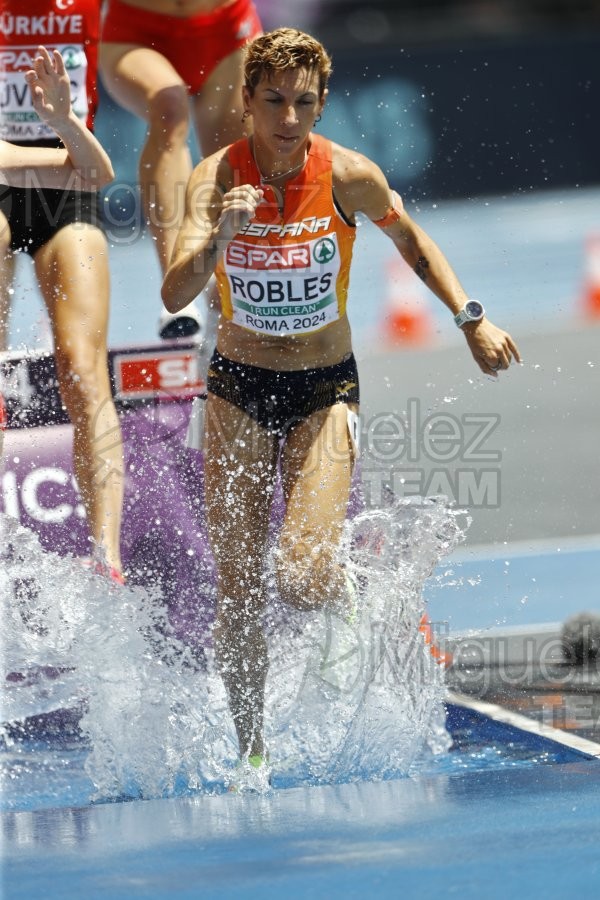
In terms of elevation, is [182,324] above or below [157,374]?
above

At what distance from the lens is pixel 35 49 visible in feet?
15.0

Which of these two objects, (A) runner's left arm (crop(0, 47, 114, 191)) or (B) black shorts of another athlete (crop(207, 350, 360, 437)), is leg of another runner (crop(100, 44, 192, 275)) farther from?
(B) black shorts of another athlete (crop(207, 350, 360, 437))

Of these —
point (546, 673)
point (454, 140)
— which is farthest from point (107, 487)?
point (454, 140)

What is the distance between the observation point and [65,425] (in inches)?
186

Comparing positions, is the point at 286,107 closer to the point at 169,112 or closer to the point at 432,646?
the point at 169,112

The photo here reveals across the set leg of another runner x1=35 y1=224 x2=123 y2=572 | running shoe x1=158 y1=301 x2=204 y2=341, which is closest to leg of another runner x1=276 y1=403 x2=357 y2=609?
leg of another runner x1=35 y1=224 x2=123 y2=572

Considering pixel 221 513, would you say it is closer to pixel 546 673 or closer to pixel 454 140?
pixel 546 673

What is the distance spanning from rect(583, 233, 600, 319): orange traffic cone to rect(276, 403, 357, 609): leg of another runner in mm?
7332

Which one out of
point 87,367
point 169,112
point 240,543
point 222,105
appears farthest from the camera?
point 222,105

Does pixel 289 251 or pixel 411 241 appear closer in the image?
pixel 289 251

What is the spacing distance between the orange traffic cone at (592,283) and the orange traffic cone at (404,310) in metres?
1.31

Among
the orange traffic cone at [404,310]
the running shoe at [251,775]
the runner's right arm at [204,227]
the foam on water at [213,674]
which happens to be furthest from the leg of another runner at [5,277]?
Answer: the orange traffic cone at [404,310]

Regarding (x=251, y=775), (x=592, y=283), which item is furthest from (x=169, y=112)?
(x=592, y=283)

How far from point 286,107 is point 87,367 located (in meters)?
1.19
